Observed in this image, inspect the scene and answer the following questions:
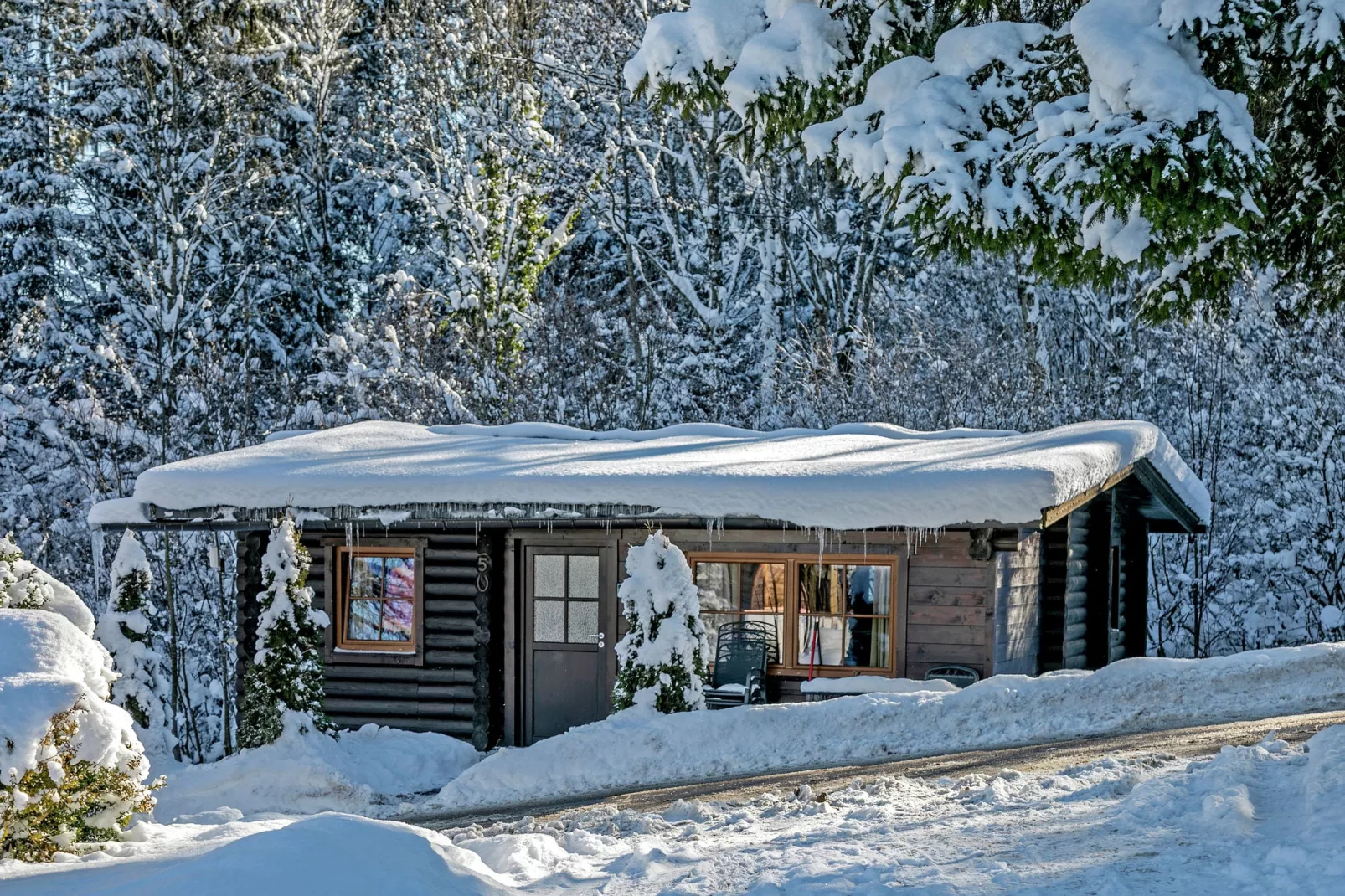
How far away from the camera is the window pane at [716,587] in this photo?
44.7 ft

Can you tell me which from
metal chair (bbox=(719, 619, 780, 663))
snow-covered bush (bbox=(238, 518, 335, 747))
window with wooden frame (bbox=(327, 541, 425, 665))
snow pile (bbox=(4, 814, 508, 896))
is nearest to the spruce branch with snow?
metal chair (bbox=(719, 619, 780, 663))

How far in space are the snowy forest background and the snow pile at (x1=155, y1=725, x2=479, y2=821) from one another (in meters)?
7.63

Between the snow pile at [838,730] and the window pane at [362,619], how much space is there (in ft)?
10.2

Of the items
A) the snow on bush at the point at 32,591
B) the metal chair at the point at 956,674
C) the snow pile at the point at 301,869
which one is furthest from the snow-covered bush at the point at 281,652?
the metal chair at the point at 956,674

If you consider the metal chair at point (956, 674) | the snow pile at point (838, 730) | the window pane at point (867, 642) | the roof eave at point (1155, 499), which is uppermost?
the roof eave at point (1155, 499)

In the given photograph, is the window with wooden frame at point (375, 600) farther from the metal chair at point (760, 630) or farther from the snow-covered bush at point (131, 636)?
the metal chair at point (760, 630)

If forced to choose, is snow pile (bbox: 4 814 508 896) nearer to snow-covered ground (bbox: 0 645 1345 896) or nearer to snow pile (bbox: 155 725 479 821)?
snow-covered ground (bbox: 0 645 1345 896)

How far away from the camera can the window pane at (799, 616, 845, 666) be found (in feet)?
43.6

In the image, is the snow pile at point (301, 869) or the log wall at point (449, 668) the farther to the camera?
the log wall at point (449, 668)

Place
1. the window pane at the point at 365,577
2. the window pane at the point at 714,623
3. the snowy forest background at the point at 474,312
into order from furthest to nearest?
the snowy forest background at the point at 474,312
the window pane at the point at 365,577
the window pane at the point at 714,623

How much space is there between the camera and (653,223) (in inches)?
1069

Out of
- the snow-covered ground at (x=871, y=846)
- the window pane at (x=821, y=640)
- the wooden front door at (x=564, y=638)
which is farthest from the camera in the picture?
the wooden front door at (x=564, y=638)

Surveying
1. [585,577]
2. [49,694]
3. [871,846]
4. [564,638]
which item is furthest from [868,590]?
[49,694]

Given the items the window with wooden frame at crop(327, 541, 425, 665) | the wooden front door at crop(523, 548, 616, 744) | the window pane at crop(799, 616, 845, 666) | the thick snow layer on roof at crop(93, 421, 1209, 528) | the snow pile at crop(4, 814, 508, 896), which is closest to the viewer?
the snow pile at crop(4, 814, 508, 896)
